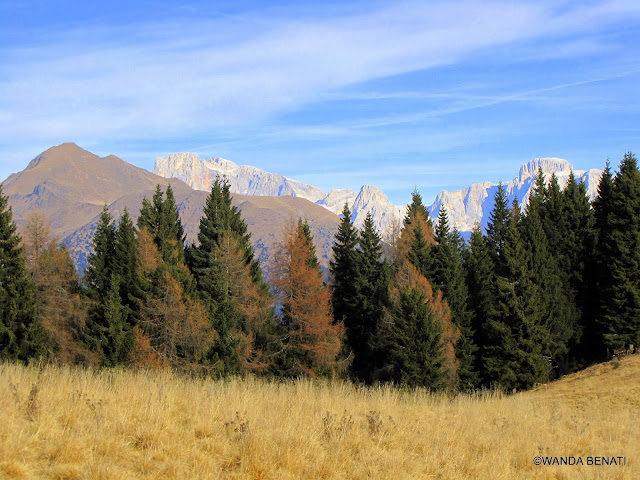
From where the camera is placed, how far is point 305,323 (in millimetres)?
41375

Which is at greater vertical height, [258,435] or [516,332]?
[258,435]

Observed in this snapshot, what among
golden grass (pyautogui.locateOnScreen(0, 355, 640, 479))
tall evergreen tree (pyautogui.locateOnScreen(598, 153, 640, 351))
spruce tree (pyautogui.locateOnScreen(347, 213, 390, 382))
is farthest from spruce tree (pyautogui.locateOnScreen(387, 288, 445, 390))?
golden grass (pyautogui.locateOnScreen(0, 355, 640, 479))

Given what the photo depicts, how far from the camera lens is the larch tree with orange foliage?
135 feet

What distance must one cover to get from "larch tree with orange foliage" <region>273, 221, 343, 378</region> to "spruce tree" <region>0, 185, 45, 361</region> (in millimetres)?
17672

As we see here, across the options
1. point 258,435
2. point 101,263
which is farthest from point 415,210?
point 258,435

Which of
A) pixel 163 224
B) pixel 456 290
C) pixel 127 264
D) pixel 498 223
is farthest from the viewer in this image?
pixel 498 223

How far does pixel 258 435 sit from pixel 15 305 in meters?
32.1

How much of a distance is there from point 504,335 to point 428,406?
1253 inches

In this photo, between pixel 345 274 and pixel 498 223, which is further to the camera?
pixel 498 223

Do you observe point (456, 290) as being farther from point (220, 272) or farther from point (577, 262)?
point (220, 272)

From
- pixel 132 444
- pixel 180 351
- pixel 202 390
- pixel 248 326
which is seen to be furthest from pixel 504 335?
pixel 132 444

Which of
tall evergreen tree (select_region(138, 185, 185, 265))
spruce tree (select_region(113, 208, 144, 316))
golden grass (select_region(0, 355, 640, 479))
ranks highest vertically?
tall evergreen tree (select_region(138, 185, 185, 265))

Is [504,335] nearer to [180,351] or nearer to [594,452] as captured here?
[180,351]

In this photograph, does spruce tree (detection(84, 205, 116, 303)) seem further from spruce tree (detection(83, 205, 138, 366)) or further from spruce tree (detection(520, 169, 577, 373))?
spruce tree (detection(520, 169, 577, 373))
